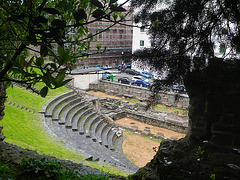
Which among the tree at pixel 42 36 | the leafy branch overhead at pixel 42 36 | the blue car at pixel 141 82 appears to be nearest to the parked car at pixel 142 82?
the blue car at pixel 141 82

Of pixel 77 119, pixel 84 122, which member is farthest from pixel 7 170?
pixel 84 122

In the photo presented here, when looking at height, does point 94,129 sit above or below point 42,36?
below

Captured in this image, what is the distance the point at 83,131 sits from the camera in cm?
1158

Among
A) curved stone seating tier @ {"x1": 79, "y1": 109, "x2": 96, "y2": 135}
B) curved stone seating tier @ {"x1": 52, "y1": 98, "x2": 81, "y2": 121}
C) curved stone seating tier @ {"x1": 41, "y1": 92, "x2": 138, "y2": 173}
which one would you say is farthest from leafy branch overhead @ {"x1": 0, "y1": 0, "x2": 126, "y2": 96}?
curved stone seating tier @ {"x1": 52, "y1": 98, "x2": 81, "y2": 121}

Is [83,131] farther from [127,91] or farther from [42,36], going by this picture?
[127,91]

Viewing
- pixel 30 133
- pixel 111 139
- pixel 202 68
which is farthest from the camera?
pixel 111 139

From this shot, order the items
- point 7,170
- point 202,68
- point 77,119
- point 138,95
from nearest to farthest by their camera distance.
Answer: point 202,68, point 7,170, point 77,119, point 138,95

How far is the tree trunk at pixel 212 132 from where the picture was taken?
138 inches

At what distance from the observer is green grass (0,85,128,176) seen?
7.28 metres

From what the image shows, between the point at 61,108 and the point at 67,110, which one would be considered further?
the point at 67,110

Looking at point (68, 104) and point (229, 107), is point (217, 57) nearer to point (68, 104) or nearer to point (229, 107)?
point (229, 107)

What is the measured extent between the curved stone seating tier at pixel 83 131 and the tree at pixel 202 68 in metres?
5.12

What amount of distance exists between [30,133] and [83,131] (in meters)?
3.21

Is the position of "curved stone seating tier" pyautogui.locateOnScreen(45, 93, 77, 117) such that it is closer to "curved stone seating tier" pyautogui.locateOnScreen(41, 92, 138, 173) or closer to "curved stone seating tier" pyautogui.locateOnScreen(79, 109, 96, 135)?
"curved stone seating tier" pyautogui.locateOnScreen(41, 92, 138, 173)
